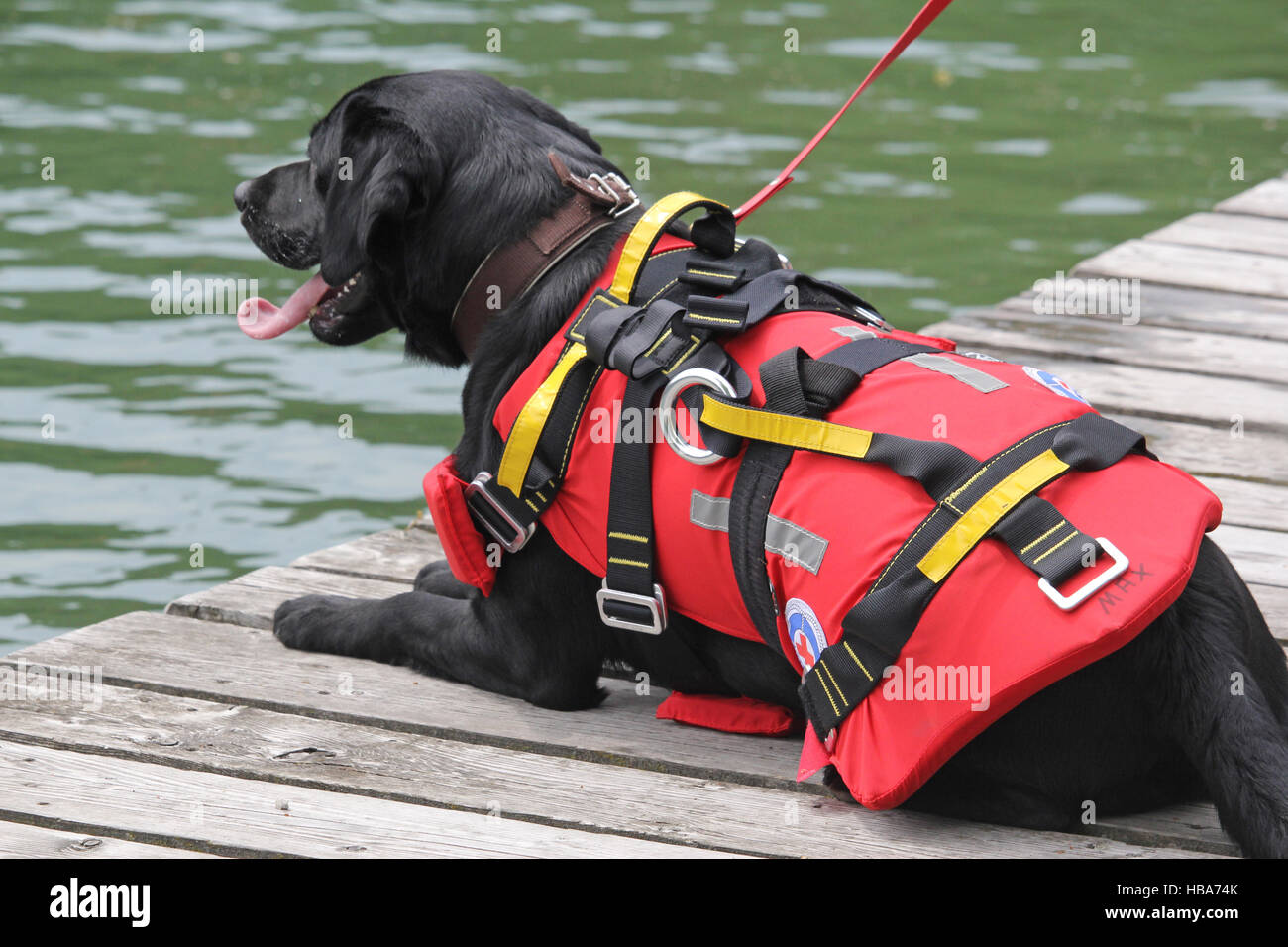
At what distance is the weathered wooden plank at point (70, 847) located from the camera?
2289 millimetres

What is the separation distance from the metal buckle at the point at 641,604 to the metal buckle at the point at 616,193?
0.65 meters

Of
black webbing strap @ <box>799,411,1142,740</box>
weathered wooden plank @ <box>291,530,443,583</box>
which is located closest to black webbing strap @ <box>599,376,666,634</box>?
black webbing strap @ <box>799,411,1142,740</box>

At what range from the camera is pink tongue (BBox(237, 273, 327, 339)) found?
3.07 metres

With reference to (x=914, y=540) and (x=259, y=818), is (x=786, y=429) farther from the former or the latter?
(x=259, y=818)

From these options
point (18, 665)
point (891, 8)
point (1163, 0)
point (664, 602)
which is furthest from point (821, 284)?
point (1163, 0)

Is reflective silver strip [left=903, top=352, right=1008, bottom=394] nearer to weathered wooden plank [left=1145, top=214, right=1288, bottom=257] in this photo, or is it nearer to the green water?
the green water

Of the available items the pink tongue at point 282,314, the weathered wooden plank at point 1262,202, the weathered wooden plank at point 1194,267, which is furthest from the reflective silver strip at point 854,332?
the weathered wooden plank at point 1262,202

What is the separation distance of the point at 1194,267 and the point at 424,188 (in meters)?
3.58

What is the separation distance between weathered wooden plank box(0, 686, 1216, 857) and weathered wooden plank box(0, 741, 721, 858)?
0.04 meters

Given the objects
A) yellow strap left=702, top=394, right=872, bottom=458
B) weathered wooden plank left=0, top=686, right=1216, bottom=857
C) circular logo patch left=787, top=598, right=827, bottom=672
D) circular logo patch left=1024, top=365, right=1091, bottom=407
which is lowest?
weathered wooden plank left=0, top=686, right=1216, bottom=857

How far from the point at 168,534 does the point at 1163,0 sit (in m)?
9.95

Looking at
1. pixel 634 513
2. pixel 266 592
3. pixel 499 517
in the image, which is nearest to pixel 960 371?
pixel 634 513

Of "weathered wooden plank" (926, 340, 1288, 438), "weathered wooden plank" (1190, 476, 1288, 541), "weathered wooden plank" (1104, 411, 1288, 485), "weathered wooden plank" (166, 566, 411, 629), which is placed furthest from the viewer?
"weathered wooden plank" (926, 340, 1288, 438)

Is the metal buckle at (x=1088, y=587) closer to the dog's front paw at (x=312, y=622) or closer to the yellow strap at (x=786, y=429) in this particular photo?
the yellow strap at (x=786, y=429)
